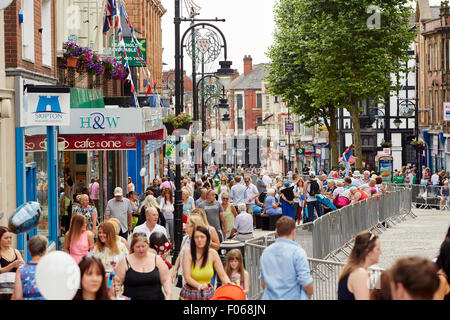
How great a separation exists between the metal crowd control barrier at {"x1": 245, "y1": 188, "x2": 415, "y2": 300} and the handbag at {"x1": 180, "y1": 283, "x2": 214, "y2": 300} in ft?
6.59

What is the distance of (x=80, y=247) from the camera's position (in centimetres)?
1165

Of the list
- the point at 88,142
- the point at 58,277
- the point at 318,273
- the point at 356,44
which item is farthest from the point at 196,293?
the point at 356,44

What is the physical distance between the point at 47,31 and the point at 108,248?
9865mm

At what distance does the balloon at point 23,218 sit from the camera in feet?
36.9

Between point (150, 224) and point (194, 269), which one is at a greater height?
point (150, 224)

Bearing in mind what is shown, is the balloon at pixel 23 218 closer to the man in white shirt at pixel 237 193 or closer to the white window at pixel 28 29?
the white window at pixel 28 29

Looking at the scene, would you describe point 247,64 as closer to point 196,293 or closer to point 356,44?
point 356,44

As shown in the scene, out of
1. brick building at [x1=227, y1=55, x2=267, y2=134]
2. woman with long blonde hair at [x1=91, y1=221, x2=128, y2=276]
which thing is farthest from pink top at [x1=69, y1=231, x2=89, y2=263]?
brick building at [x1=227, y1=55, x2=267, y2=134]

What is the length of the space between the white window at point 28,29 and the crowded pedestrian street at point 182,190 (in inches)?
1.4

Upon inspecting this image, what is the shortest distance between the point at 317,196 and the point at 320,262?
11.3m

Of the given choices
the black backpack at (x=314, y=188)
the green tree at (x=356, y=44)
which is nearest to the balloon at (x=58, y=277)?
the black backpack at (x=314, y=188)

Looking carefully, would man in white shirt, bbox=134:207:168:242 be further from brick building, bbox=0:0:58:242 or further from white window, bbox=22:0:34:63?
white window, bbox=22:0:34:63

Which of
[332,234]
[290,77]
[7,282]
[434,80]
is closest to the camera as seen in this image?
[7,282]

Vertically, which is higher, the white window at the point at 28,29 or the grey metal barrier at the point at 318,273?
the white window at the point at 28,29
